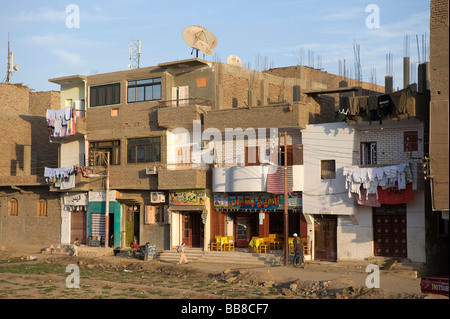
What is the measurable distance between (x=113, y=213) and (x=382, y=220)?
658 inches

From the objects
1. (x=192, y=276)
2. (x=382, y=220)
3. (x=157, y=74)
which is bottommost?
(x=192, y=276)

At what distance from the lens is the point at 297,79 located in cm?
4409

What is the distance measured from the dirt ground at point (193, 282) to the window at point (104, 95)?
9964mm

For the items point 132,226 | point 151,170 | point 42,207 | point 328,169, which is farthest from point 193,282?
point 42,207

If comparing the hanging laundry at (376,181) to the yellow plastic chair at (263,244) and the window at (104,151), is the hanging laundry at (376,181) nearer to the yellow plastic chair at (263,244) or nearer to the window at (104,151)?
the yellow plastic chair at (263,244)

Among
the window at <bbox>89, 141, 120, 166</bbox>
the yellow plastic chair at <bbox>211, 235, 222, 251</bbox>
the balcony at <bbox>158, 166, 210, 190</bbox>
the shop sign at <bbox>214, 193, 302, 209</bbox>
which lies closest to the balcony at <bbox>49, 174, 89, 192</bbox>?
the window at <bbox>89, 141, 120, 166</bbox>

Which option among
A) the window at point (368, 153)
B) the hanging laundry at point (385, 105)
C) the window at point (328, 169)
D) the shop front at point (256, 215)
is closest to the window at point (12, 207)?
the shop front at point (256, 215)

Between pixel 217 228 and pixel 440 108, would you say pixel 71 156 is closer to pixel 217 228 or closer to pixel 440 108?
pixel 217 228

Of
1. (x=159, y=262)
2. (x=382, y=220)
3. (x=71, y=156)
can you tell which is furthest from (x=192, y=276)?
(x=71, y=156)

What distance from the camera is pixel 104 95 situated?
136ft

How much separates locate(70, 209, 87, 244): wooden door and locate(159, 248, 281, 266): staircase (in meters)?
7.42

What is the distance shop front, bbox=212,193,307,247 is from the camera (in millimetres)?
35062

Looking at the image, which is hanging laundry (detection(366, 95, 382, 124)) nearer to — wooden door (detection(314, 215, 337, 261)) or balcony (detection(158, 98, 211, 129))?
wooden door (detection(314, 215, 337, 261))

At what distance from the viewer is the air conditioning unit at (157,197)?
38.9m
